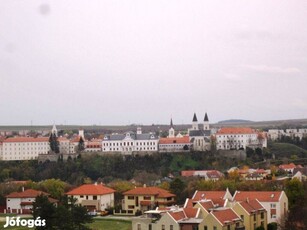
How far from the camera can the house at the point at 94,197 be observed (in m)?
43.3

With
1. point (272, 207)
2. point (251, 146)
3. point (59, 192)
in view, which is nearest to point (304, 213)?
point (272, 207)

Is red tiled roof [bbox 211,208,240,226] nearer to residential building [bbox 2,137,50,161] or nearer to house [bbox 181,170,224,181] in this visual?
house [bbox 181,170,224,181]

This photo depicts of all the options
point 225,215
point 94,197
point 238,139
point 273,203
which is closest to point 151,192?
point 94,197

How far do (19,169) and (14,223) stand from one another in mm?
41119

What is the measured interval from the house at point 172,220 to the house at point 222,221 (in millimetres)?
549

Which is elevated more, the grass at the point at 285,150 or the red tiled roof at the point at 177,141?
the red tiled roof at the point at 177,141

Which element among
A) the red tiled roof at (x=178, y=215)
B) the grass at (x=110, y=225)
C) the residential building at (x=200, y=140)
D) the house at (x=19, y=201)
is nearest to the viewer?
the red tiled roof at (x=178, y=215)

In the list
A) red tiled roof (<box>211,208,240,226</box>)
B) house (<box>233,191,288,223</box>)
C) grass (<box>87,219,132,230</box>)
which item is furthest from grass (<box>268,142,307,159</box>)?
red tiled roof (<box>211,208,240,226</box>)

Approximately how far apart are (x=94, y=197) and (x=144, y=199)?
147 inches

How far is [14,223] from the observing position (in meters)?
36.2

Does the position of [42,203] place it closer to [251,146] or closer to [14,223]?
[14,223]

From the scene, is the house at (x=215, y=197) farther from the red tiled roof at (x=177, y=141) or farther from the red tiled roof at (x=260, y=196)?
the red tiled roof at (x=177, y=141)

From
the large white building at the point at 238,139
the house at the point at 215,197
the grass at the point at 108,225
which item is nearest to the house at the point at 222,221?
the house at the point at 215,197

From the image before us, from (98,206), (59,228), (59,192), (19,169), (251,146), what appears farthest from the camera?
(251,146)
